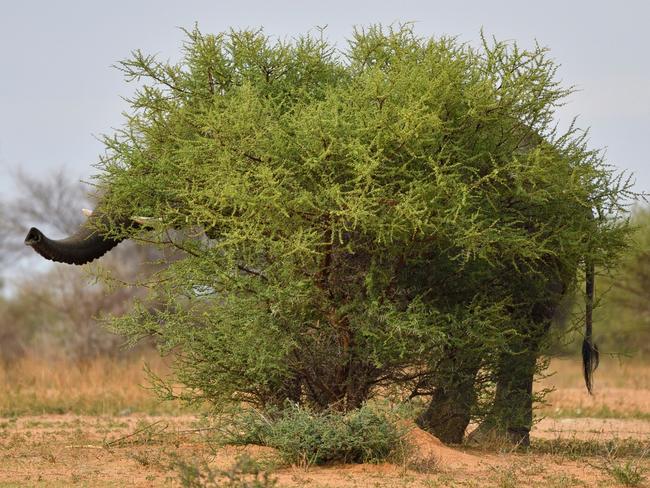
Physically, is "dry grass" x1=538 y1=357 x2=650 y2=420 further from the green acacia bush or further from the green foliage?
the green foliage

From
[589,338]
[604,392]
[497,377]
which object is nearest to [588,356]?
[589,338]

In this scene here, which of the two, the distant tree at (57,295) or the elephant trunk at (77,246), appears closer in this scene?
the elephant trunk at (77,246)

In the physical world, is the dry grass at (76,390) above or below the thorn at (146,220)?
below

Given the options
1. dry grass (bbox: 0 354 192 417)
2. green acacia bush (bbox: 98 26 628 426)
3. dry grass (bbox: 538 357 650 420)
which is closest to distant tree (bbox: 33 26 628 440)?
green acacia bush (bbox: 98 26 628 426)

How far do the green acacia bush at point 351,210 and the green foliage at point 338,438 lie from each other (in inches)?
31.1

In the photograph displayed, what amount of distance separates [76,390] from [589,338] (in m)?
8.52

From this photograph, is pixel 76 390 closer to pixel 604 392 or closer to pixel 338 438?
pixel 604 392

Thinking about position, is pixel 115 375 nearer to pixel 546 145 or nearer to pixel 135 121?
pixel 135 121

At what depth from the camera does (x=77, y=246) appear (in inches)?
447

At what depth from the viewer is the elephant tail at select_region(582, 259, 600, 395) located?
12094 mm

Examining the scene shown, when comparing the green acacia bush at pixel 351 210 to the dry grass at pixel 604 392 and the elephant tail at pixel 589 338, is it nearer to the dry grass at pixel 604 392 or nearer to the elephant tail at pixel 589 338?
the elephant tail at pixel 589 338

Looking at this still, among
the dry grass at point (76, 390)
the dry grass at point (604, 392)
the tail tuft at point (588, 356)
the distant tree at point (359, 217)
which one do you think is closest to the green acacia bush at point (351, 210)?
the distant tree at point (359, 217)

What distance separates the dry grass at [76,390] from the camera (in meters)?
16.9

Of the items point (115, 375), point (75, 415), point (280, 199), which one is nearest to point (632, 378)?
point (115, 375)
